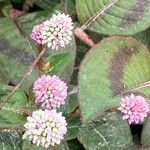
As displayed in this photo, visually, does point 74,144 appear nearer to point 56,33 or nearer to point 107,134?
point 107,134

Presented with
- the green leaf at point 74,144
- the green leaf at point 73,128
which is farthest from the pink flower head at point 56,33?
the green leaf at point 74,144

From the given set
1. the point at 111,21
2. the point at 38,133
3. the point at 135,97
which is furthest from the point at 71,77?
the point at 38,133

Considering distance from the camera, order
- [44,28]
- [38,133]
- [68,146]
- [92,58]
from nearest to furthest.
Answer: [38,133], [44,28], [92,58], [68,146]

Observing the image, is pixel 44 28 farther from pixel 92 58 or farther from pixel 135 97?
pixel 135 97

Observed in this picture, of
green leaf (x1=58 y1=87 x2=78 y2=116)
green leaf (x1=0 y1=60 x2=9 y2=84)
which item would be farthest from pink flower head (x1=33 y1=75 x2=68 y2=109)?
green leaf (x1=0 y1=60 x2=9 y2=84)

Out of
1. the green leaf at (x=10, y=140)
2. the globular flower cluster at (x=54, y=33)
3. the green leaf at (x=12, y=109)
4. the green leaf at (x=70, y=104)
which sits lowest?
the green leaf at (x=10, y=140)

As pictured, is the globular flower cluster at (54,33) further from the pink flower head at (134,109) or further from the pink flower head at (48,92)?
the pink flower head at (134,109)

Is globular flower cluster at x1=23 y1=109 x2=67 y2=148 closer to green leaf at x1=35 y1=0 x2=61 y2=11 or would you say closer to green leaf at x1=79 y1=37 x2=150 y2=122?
green leaf at x1=79 y1=37 x2=150 y2=122
